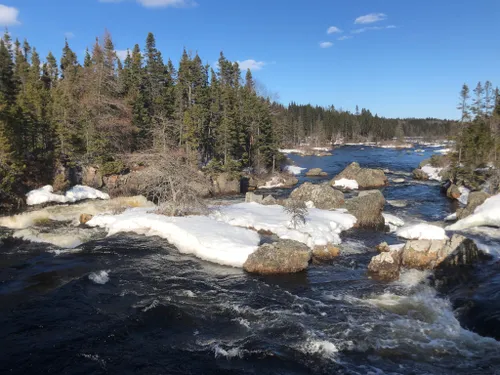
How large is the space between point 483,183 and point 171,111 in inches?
1660

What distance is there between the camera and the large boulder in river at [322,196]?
29.2m

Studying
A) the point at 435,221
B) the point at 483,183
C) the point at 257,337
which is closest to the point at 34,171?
the point at 257,337

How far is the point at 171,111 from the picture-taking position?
178ft

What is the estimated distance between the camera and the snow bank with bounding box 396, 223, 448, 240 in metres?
21.5

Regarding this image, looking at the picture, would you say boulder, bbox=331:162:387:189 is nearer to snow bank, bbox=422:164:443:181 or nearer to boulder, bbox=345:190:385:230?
snow bank, bbox=422:164:443:181

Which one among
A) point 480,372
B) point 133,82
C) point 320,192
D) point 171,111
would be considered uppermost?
point 133,82

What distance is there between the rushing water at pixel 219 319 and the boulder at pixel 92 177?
21.4 meters

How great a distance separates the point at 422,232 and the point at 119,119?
35873 millimetres

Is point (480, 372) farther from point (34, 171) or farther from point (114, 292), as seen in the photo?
point (34, 171)

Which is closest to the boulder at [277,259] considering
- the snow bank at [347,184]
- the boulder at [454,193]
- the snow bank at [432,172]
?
the boulder at [454,193]

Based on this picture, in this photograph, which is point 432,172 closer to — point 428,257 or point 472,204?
point 472,204

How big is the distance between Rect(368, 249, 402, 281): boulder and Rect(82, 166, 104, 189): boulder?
106 feet

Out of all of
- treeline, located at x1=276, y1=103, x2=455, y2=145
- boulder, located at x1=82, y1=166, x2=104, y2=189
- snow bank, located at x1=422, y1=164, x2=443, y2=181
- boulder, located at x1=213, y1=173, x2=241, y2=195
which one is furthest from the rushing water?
treeline, located at x1=276, y1=103, x2=455, y2=145

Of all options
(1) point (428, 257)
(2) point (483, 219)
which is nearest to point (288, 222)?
(1) point (428, 257)
